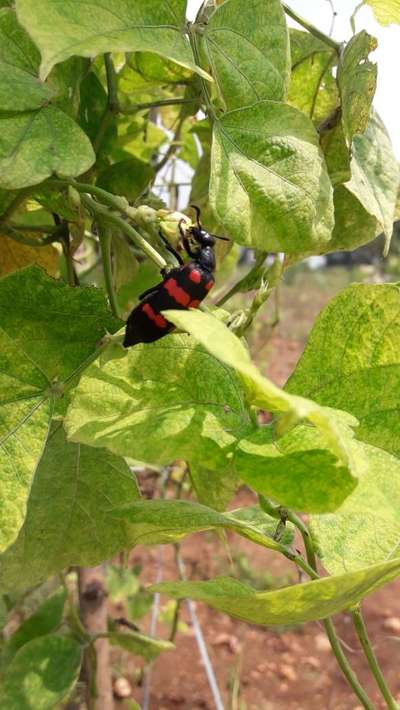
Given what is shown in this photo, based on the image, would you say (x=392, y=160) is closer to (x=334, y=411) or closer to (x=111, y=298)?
(x=111, y=298)

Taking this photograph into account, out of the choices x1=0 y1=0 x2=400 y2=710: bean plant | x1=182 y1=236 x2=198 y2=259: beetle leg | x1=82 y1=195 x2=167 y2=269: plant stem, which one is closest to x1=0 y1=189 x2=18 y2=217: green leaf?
x1=0 y1=0 x2=400 y2=710: bean plant

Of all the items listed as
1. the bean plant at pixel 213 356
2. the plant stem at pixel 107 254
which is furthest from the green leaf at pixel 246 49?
the plant stem at pixel 107 254

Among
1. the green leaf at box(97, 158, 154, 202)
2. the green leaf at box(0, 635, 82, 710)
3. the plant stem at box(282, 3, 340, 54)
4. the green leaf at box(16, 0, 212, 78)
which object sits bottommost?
the green leaf at box(0, 635, 82, 710)

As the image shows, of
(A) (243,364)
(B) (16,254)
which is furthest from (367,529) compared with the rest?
(B) (16,254)

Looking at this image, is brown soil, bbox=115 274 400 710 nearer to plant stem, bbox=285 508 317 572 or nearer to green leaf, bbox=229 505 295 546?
green leaf, bbox=229 505 295 546

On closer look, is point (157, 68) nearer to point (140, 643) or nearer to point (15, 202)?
point (15, 202)

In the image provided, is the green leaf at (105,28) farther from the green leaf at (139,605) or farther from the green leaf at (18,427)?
the green leaf at (139,605)

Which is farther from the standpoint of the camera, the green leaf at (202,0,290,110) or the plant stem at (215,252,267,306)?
the plant stem at (215,252,267,306)
